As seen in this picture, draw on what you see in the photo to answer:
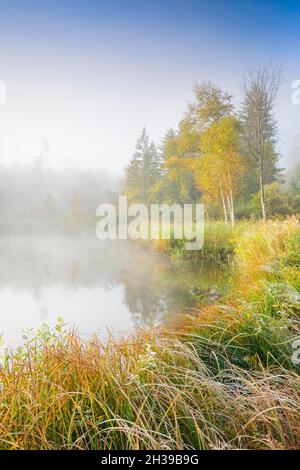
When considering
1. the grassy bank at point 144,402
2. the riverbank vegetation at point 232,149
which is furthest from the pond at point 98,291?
the riverbank vegetation at point 232,149

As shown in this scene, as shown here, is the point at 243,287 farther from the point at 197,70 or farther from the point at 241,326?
the point at 197,70

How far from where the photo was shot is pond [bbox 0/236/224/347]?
146 inches

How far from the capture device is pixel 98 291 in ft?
17.0

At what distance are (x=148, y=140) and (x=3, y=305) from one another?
1749 centimetres

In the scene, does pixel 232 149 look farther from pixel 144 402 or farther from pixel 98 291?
pixel 144 402

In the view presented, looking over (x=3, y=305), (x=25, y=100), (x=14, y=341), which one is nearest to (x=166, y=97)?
(x=25, y=100)

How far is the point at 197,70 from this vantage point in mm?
11469

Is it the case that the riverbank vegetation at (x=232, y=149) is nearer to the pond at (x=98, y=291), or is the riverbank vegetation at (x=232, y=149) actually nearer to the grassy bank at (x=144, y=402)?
the pond at (x=98, y=291)

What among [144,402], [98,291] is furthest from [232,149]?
[144,402]

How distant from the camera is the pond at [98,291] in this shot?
3717 mm

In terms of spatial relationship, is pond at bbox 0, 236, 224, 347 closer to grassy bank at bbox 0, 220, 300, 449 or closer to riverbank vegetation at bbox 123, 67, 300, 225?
grassy bank at bbox 0, 220, 300, 449

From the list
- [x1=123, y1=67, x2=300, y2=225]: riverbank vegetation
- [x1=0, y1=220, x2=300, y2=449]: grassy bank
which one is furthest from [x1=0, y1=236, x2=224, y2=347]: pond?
[x1=123, y1=67, x2=300, y2=225]: riverbank vegetation

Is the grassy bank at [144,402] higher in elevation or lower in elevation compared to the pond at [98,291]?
higher

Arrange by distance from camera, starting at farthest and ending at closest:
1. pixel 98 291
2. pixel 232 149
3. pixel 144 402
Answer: pixel 232 149 < pixel 98 291 < pixel 144 402
